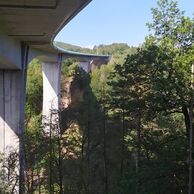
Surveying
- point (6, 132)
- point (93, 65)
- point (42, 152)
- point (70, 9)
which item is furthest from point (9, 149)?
point (93, 65)

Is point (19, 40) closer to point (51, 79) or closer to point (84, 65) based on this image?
point (51, 79)

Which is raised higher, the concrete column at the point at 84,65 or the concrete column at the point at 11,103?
the concrete column at the point at 84,65

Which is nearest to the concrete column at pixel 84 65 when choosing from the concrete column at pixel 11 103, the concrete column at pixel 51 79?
the concrete column at pixel 51 79

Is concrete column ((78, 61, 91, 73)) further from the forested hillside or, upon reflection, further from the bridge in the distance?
the forested hillside

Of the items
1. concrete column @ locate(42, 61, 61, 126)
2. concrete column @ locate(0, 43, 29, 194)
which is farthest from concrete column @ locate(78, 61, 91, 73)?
concrete column @ locate(0, 43, 29, 194)

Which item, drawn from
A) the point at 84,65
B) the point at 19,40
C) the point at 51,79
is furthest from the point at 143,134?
the point at 84,65

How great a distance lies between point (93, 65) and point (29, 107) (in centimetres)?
3445

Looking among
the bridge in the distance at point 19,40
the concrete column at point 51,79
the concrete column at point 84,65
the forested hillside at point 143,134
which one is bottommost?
the forested hillside at point 143,134

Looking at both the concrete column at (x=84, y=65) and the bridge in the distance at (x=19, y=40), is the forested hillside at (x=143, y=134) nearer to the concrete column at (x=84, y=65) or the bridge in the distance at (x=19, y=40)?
the bridge in the distance at (x=19, y=40)

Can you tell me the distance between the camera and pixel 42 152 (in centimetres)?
2270

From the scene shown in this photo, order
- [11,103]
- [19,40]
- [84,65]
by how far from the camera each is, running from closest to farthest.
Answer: [19,40] → [11,103] → [84,65]

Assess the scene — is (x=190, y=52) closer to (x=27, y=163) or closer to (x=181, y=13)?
(x=181, y=13)

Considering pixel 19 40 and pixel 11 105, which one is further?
pixel 11 105

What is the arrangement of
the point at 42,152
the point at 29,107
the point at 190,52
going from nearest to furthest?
the point at 190,52 < the point at 42,152 < the point at 29,107
